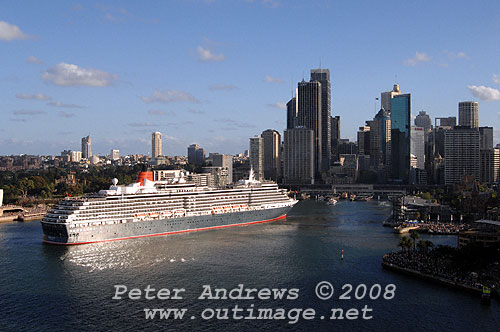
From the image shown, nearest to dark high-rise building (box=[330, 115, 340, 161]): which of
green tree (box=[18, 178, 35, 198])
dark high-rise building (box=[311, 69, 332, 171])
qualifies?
dark high-rise building (box=[311, 69, 332, 171])

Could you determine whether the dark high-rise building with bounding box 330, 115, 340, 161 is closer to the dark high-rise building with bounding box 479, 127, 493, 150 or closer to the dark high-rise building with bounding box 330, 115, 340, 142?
the dark high-rise building with bounding box 330, 115, 340, 142

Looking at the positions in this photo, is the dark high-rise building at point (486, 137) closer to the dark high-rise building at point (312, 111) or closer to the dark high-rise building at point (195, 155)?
the dark high-rise building at point (312, 111)

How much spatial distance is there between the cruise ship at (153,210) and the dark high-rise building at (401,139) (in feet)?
275

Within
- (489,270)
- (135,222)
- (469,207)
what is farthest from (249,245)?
(469,207)

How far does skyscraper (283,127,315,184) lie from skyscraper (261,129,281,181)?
56.5ft

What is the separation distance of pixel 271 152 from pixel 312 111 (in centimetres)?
1851

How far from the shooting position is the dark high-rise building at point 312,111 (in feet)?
458

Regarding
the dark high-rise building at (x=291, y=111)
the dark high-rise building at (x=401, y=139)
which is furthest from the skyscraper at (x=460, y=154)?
the dark high-rise building at (x=291, y=111)

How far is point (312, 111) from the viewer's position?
140125mm

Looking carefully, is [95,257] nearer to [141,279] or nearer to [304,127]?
[141,279]

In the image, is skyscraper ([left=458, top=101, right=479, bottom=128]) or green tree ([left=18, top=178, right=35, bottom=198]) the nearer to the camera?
green tree ([left=18, top=178, right=35, bottom=198])

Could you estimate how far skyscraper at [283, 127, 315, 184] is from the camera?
12594 cm

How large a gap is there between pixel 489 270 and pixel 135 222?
80.3 ft

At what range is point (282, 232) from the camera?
4294cm
